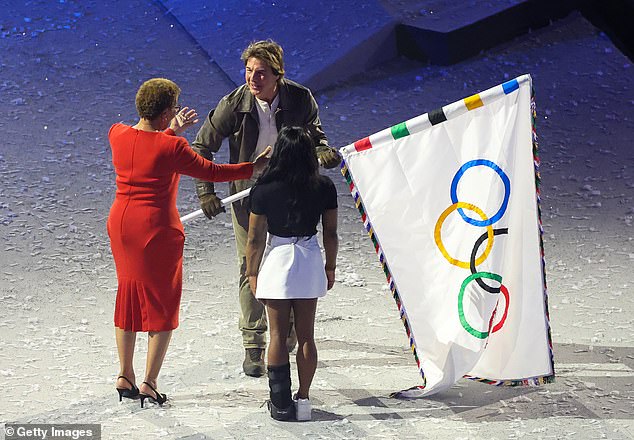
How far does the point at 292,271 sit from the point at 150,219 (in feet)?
1.67

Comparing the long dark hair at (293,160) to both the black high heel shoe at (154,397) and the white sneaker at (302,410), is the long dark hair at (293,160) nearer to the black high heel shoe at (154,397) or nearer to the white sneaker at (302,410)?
the white sneaker at (302,410)

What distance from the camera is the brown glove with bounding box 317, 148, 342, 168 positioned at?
14.3 ft

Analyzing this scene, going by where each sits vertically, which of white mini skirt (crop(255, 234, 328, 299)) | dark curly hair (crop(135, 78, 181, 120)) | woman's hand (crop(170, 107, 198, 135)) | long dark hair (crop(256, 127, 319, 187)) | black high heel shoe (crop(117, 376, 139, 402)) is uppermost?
dark curly hair (crop(135, 78, 181, 120))

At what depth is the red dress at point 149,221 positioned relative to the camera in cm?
405

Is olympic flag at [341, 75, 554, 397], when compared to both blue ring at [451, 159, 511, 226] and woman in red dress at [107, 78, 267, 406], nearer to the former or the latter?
blue ring at [451, 159, 511, 226]

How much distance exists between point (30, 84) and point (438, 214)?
4.07m

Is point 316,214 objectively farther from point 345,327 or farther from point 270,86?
point 345,327

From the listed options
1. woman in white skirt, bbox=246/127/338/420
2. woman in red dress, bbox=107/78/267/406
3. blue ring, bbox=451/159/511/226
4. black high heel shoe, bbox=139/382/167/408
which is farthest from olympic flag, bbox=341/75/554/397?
black high heel shoe, bbox=139/382/167/408

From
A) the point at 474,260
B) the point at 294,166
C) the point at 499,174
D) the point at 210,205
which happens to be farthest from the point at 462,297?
the point at 210,205

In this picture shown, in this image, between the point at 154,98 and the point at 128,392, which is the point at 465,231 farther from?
the point at 128,392

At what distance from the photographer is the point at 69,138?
693 centimetres

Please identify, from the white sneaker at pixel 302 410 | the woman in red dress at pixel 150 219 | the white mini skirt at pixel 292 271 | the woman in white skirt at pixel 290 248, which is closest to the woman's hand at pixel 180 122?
the woman in red dress at pixel 150 219

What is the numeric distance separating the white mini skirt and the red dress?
0.32 meters

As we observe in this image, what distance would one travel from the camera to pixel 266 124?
175 inches
